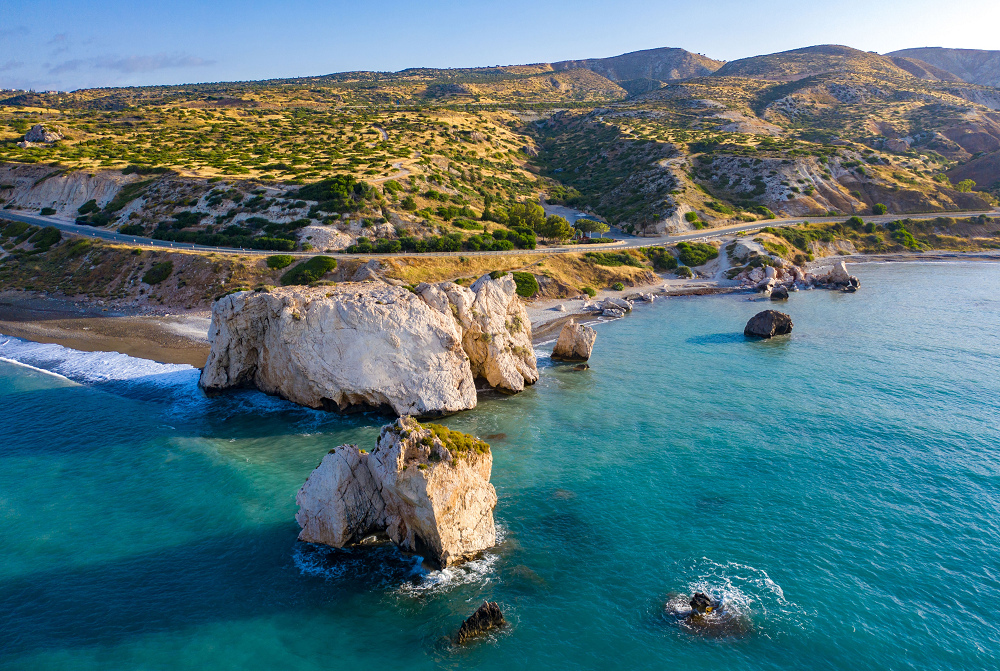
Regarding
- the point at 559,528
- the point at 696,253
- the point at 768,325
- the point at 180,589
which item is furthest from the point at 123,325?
the point at 696,253

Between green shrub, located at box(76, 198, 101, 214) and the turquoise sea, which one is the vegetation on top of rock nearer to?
the turquoise sea

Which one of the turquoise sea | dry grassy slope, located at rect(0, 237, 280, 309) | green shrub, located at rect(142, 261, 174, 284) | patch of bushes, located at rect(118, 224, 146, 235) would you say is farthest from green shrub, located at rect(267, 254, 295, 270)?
patch of bushes, located at rect(118, 224, 146, 235)

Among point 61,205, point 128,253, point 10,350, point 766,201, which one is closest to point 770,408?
point 10,350

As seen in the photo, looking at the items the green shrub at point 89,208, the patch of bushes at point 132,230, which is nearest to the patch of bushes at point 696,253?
the patch of bushes at point 132,230

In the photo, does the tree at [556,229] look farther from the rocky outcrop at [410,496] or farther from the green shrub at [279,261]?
the rocky outcrop at [410,496]

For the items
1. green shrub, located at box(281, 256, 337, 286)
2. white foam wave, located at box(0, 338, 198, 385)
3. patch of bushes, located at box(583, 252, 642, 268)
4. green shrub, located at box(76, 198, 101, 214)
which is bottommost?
white foam wave, located at box(0, 338, 198, 385)

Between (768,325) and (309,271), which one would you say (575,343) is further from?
(309,271)
